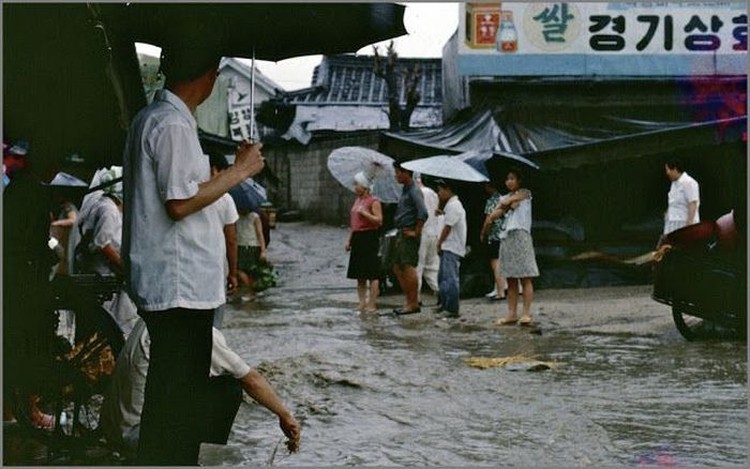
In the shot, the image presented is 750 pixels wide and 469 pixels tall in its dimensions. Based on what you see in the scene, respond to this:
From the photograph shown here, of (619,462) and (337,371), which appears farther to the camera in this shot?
(337,371)

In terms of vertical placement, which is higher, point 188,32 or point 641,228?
point 188,32

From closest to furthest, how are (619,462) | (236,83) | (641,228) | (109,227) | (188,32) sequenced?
1. (188,32)
2. (619,462)
3. (109,227)
4. (641,228)
5. (236,83)

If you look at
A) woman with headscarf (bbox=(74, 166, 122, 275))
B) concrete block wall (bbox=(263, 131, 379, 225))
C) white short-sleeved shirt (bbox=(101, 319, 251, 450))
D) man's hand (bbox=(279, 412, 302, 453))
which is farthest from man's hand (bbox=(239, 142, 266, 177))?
concrete block wall (bbox=(263, 131, 379, 225))

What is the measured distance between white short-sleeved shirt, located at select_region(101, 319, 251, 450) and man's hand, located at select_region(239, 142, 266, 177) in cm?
110

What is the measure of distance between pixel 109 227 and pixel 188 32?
10.4 ft

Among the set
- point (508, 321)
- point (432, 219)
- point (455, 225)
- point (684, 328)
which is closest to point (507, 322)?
point (508, 321)

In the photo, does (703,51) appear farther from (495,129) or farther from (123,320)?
(123,320)

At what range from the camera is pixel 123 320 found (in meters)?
6.90

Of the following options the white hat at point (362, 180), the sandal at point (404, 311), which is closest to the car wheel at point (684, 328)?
the sandal at point (404, 311)

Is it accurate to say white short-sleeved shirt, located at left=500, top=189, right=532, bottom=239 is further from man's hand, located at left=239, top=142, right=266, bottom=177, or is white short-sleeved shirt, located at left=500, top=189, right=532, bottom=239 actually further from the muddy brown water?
man's hand, located at left=239, top=142, right=266, bottom=177

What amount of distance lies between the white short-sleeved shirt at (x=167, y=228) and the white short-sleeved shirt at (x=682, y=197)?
970 centimetres

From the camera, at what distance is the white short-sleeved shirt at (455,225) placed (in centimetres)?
1262

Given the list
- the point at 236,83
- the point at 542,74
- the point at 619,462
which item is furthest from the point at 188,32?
the point at 236,83

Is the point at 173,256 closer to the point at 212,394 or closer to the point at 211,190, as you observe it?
the point at 211,190
